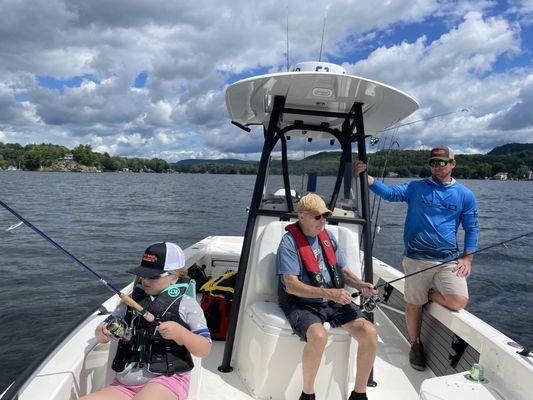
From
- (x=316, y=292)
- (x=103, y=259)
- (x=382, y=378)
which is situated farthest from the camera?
(x=103, y=259)

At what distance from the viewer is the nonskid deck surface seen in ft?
9.85

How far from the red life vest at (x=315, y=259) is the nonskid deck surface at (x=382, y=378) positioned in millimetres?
876

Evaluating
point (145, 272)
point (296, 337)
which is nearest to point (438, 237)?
point (296, 337)

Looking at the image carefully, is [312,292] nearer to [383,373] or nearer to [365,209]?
[365,209]

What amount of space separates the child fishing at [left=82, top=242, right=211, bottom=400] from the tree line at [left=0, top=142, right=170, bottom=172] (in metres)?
67.8

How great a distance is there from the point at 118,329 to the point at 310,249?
54.1 inches

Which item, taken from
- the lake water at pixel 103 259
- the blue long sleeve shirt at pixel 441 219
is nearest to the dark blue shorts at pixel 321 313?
the blue long sleeve shirt at pixel 441 219

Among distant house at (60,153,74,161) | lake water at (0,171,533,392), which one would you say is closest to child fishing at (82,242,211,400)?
lake water at (0,171,533,392)

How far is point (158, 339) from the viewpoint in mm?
2166

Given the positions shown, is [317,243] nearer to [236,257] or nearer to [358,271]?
[358,271]

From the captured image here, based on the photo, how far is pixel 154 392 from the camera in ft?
6.81

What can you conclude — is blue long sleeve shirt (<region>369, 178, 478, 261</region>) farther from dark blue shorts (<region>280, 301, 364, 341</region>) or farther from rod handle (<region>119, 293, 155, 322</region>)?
rod handle (<region>119, 293, 155, 322</region>)

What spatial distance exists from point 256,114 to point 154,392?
2678 millimetres

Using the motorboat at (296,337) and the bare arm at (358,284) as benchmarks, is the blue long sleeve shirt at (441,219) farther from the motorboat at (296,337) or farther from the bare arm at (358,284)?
the bare arm at (358,284)
